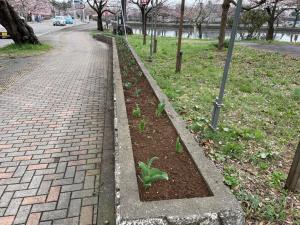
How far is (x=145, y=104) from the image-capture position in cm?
476

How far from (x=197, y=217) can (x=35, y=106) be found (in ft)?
14.8

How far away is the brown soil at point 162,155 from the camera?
2396 mm

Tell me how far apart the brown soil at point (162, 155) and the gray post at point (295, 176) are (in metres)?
0.93

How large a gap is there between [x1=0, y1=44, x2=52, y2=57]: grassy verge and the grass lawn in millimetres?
6529

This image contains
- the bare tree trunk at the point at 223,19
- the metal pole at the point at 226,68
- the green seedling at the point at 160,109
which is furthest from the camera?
the bare tree trunk at the point at 223,19

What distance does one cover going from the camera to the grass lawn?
8.86ft

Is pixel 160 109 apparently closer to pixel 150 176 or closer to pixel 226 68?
pixel 226 68

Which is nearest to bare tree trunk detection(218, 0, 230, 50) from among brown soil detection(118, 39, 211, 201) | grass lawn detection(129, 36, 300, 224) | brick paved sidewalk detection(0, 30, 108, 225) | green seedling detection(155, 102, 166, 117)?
grass lawn detection(129, 36, 300, 224)

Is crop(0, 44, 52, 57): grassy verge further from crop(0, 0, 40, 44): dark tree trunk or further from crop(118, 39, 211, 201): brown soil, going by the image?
crop(118, 39, 211, 201): brown soil

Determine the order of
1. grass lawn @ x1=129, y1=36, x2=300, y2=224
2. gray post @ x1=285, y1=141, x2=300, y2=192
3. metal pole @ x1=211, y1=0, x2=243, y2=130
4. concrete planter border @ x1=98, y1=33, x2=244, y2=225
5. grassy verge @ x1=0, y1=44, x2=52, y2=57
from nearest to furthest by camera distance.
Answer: concrete planter border @ x1=98, y1=33, x2=244, y2=225 < gray post @ x1=285, y1=141, x2=300, y2=192 < grass lawn @ x1=129, y1=36, x2=300, y2=224 < metal pole @ x1=211, y1=0, x2=243, y2=130 < grassy verge @ x1=0, y1=44, x2=52, y2=57

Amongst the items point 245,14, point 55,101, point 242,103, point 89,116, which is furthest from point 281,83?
point 245,14

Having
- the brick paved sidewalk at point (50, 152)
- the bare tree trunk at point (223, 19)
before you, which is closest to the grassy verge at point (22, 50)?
the brick paved sidewalk at point (50, 152)

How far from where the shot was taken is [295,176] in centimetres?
268

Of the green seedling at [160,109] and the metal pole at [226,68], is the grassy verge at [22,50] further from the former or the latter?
the metal pole at [226,68]
